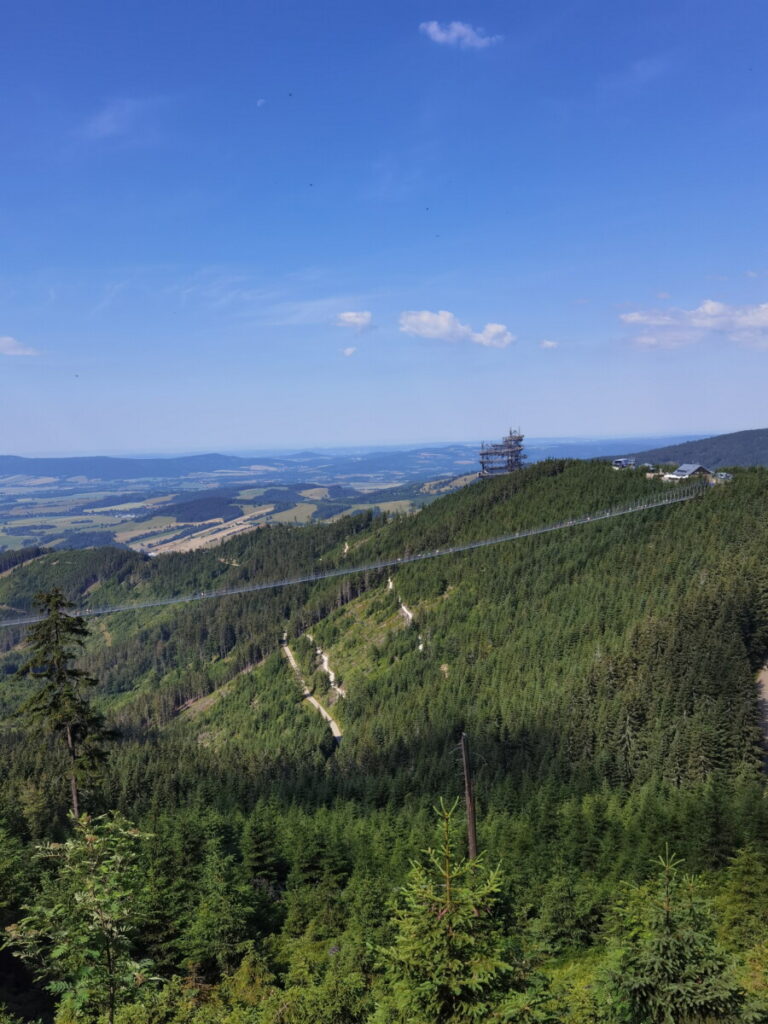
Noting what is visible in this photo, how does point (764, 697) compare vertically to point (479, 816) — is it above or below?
above

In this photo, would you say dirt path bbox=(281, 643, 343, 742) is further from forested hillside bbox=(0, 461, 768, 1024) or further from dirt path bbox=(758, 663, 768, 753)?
dirt path bbox=(758, 663, 768, 753)

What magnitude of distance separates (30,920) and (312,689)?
175487 mm

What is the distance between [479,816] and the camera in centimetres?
7825

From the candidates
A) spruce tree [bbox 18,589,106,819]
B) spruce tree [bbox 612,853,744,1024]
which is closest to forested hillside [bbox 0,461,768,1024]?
spruce tree [bbox 612,853,744,1024]

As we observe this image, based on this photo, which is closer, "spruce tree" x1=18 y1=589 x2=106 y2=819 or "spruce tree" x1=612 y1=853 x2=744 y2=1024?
"spruce tree" x1=612 y1=853 x2=744 y2=1024

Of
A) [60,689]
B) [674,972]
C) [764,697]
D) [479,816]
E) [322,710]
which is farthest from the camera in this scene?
[322,710]

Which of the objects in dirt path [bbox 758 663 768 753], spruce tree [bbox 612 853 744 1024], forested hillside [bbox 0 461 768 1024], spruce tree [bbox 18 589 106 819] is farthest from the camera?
dirt path [bbox 758 663 768 753]

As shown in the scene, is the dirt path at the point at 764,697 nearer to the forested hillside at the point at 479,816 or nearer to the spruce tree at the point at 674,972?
the forested hillside at the point at 479,816

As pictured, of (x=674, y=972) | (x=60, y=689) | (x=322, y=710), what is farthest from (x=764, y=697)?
(x=322, y=710)

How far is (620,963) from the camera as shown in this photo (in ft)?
63.9

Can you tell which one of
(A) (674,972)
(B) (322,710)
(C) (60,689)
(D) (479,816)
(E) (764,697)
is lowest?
(B) (322,710)

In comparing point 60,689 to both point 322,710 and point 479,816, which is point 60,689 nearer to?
point 479,816

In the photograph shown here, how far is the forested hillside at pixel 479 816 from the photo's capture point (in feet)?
59.7

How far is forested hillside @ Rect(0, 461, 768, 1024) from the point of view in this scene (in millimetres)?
18203
